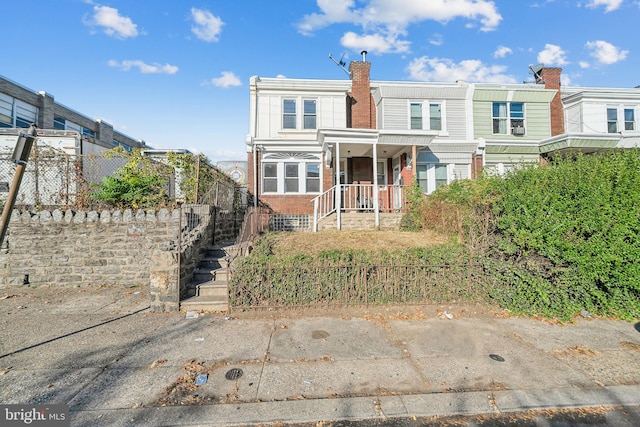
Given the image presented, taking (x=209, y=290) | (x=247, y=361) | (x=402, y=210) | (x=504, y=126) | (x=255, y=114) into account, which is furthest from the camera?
(x=504, y=126)

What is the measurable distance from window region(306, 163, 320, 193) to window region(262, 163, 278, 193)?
149 cm

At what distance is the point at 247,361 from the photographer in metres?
3.63

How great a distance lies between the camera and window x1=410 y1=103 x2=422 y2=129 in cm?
1401

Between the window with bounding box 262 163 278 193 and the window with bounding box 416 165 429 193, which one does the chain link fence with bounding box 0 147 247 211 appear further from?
the window with bounding box 416 165 429 193

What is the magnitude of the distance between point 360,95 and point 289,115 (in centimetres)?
375

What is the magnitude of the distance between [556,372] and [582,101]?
17548 mm

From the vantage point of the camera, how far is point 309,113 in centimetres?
1356

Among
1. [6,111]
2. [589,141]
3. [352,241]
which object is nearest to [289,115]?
[352,241]

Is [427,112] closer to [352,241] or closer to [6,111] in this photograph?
[352,241]

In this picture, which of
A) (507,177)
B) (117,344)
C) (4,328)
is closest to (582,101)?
(507,177)

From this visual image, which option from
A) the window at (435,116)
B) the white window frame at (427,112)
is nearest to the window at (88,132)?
the white window frame at (427,112)

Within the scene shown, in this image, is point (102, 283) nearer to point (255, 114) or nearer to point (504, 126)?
point (255, 114)

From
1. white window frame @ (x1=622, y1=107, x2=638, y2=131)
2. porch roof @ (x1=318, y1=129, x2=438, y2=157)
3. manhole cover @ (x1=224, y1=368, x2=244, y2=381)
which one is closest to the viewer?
manhole cover @ (x1=224, y1=368, x2=244, y2=381)

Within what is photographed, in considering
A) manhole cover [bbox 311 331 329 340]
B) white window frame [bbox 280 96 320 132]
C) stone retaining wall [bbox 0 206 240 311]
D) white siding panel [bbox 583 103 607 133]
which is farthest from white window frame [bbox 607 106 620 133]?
stone retaining wall [bbox 0 206 240 311]
